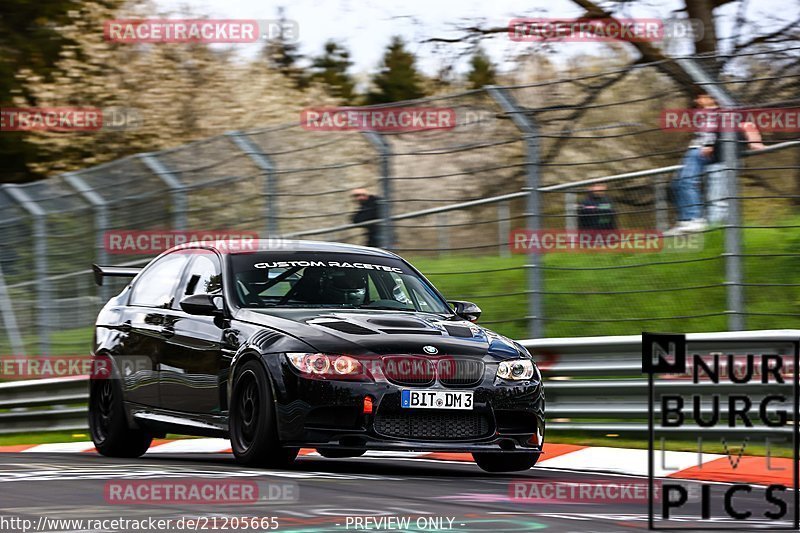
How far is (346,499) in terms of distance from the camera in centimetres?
726

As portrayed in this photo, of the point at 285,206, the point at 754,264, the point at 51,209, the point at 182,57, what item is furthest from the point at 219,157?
the point at 182,57

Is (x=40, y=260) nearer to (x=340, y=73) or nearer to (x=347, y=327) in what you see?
(x=347, y=327)

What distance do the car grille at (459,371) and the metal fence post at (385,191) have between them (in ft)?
13.8

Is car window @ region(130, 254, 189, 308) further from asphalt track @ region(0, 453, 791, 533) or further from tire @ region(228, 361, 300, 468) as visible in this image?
tire @ region(228, 361, 300, 468)

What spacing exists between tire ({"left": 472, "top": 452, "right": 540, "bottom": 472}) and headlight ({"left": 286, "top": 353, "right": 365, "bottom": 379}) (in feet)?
3.91

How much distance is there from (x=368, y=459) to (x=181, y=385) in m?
1.53

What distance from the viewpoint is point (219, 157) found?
14.3 metres

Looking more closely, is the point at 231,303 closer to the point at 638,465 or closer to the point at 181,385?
the point at 181,385

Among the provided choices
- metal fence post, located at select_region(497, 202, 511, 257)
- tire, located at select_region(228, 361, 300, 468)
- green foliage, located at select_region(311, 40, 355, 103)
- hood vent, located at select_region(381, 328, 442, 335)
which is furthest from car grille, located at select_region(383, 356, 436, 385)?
green foliage, located at select_region(311, 40, 355, 103)

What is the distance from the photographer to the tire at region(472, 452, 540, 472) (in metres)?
9.30

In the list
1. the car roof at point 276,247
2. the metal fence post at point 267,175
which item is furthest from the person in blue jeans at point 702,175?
the metal fence post at point 267,175

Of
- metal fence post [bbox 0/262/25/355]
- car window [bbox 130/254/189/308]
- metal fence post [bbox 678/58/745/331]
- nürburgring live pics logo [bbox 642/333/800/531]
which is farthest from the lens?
metal fence post [bbox 0/262/25/355]

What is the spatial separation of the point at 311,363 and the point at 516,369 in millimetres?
1233

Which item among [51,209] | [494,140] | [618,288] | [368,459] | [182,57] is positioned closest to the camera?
[368,459]
